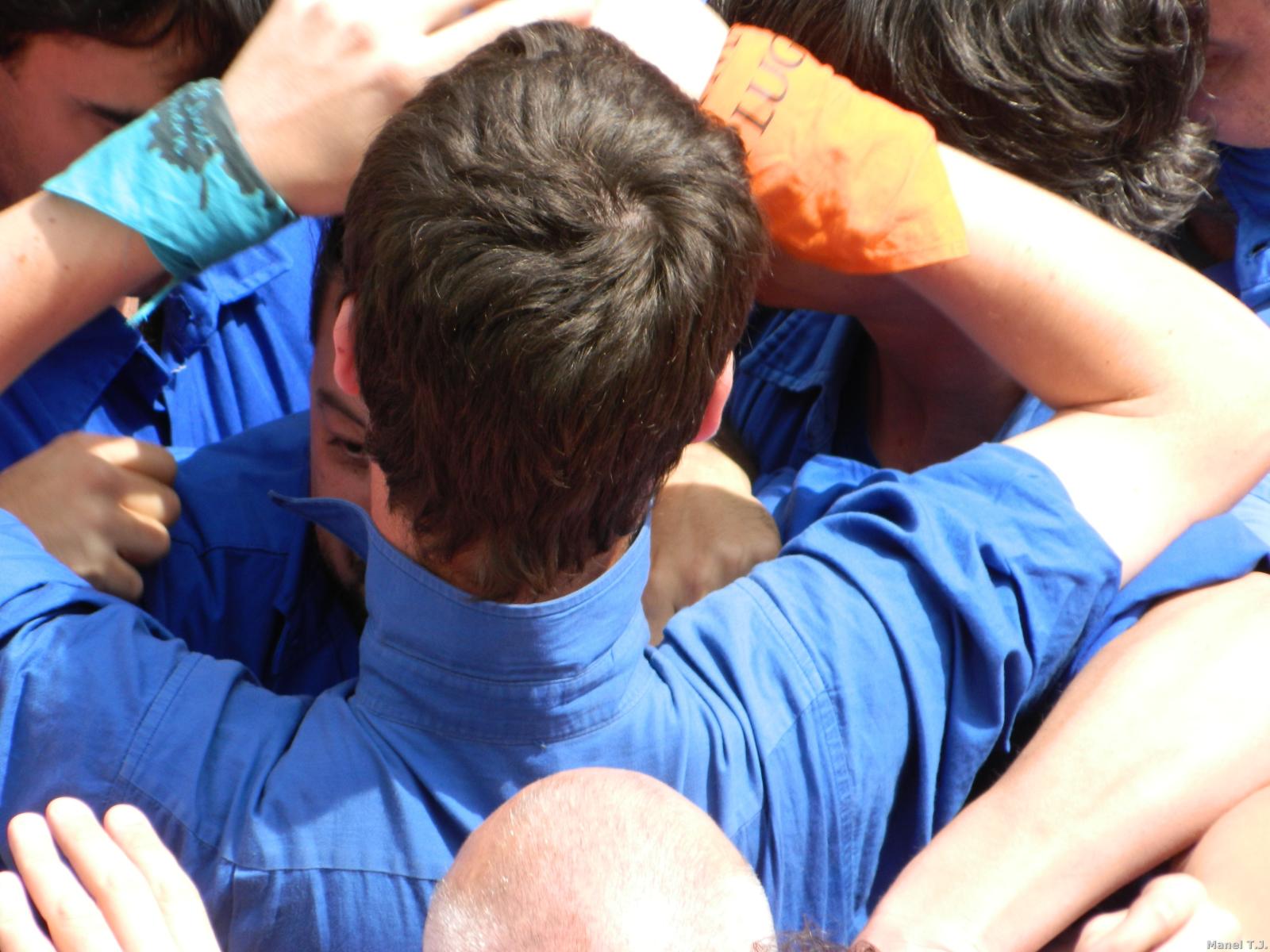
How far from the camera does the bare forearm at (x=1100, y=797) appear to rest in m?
1.15

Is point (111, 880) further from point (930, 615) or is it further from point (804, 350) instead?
point (804, 350)

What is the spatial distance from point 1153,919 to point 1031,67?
1081 mm

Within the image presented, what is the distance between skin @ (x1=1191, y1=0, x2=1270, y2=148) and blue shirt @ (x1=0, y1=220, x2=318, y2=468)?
4.80ft

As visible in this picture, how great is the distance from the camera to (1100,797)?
119 cm

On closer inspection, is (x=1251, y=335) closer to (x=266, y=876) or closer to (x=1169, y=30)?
(x=1169, y=30)

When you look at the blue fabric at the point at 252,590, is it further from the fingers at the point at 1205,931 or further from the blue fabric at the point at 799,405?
the fingers at the point at 1205,931

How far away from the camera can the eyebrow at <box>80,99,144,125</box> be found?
1657 millimetres

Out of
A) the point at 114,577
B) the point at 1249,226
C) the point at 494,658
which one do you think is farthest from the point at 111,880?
the point at 1249,226

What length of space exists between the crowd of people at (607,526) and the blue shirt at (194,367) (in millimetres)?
12

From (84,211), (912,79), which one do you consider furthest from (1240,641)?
(84,211)

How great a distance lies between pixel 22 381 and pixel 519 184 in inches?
38.6

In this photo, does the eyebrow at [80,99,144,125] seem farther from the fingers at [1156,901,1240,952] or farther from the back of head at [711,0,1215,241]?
the fingers at [1156,901,1240,952]

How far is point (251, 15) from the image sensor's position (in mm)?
1663

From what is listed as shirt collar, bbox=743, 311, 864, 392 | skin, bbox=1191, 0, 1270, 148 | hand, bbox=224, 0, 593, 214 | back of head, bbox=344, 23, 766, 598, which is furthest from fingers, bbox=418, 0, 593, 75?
skin, bbox=1191, 0, 1270, 148
